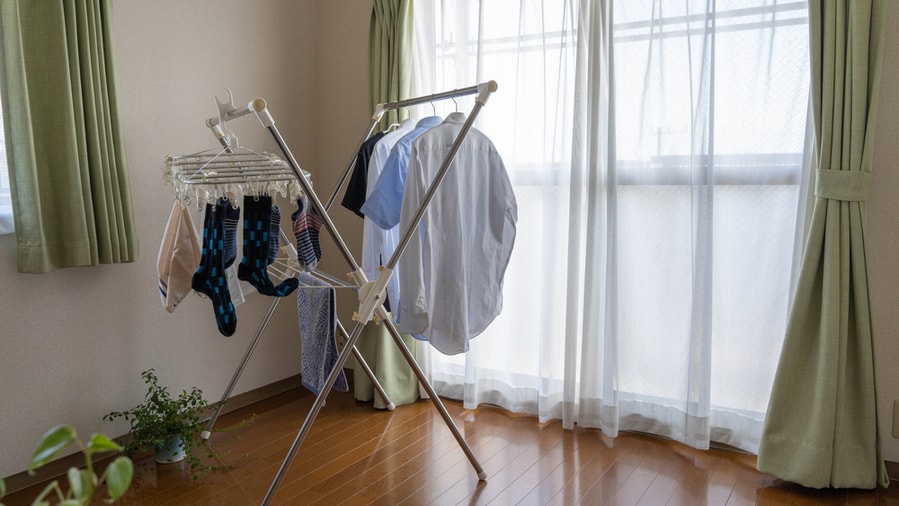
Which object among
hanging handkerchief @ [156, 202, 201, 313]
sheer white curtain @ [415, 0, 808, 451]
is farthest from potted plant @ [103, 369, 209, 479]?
sheer white curtain @ [415, 0, 808, 451]

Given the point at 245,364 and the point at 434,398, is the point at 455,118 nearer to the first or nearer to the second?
the point at 434,398

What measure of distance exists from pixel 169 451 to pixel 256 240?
1128 mm

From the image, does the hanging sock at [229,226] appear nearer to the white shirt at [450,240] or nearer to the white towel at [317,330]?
the white towel at [317,330]

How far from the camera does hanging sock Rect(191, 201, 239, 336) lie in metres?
2.20

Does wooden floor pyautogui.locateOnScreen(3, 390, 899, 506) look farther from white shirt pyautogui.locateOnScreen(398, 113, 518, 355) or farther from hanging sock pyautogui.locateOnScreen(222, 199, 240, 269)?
hanging sock pyautogui.locateOnScreen(222, 199, 240, 269)

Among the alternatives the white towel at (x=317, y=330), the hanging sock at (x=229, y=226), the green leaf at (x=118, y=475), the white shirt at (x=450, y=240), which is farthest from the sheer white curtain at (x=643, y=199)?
the green leaf at (x=118, y=475)

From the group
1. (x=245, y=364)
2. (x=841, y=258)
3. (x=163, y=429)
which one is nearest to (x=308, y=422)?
(x=163, y=429)

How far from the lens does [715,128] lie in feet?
9.09

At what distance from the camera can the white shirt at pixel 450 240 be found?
7.93 feet

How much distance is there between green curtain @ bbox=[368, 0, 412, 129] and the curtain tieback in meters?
1.90

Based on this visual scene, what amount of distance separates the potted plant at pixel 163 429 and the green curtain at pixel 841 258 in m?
2.31

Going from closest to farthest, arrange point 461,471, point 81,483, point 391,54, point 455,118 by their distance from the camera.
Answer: point 81,483
point 455,118
point 461,471
point 391,54

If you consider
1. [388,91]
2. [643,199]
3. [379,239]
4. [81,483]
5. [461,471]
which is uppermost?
[388,91]

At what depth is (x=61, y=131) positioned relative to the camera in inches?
97.3
